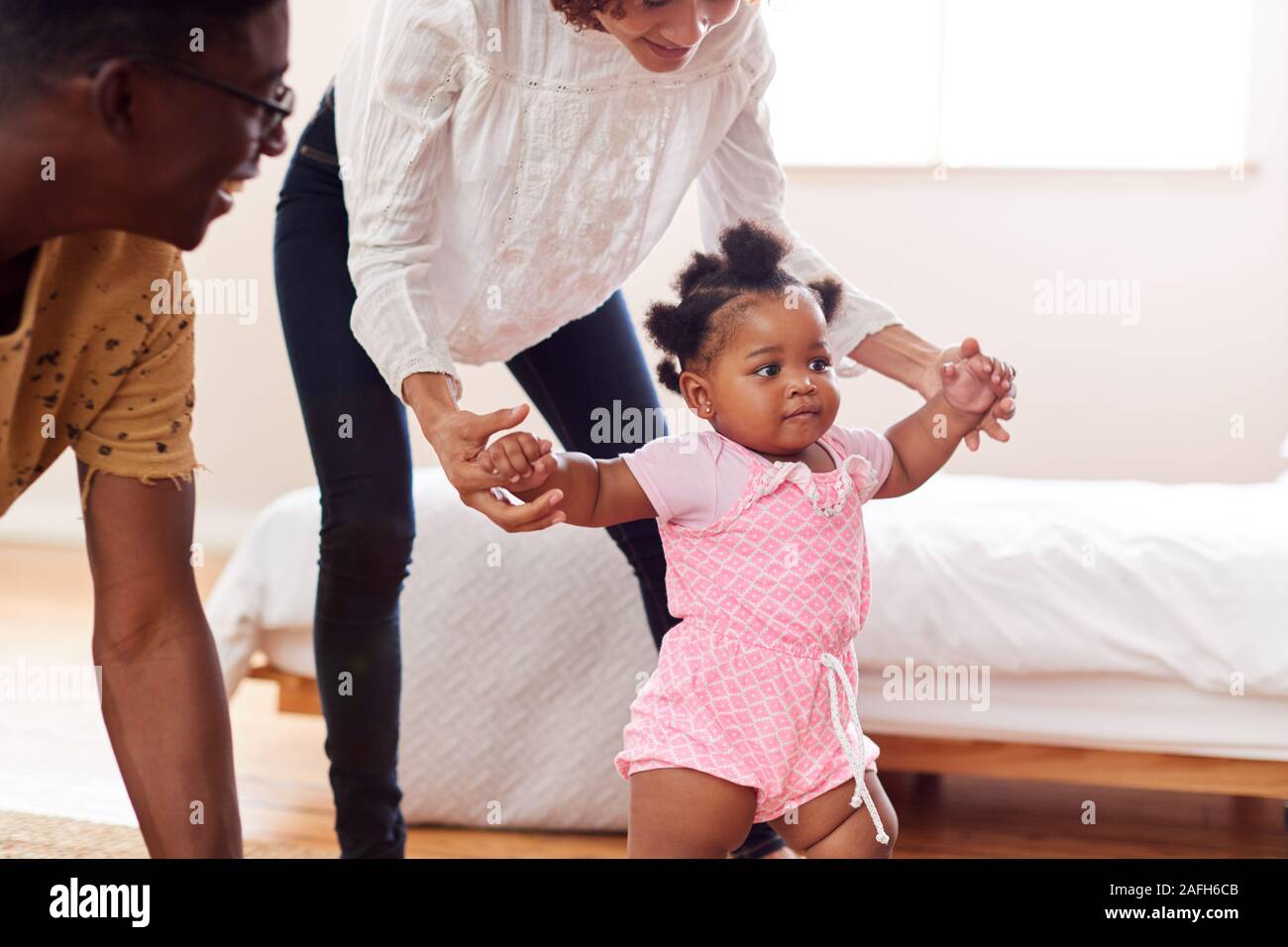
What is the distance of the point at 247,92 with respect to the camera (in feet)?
2.70

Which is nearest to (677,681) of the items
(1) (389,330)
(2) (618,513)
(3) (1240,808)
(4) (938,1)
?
(2) (618,513)

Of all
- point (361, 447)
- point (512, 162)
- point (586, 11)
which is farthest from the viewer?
point (361, 447)

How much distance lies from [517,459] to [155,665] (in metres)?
0.32

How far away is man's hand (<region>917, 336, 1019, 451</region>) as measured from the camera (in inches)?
50.4

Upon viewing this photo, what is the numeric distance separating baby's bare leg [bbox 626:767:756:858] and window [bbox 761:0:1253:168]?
2.49m

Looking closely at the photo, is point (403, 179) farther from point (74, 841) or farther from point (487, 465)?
point (74, 841)

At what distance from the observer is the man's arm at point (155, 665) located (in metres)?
1.00

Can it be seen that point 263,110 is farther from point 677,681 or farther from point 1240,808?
point 1240,808

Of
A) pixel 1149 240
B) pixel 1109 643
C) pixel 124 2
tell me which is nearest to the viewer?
pixel 124 2

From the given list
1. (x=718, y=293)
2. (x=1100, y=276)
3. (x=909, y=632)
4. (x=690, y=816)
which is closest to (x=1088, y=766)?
(x=909, y=632)

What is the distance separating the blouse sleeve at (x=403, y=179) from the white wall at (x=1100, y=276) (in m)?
2.34

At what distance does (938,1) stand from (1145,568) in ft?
6.87

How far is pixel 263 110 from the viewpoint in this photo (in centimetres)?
85

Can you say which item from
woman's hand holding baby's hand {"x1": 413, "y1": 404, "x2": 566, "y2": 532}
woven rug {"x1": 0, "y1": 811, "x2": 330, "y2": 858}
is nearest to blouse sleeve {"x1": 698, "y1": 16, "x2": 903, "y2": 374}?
woman's hand holding baby's hand {"x1": 413, "y1": 404, "x2": 566, "y2": 532}
